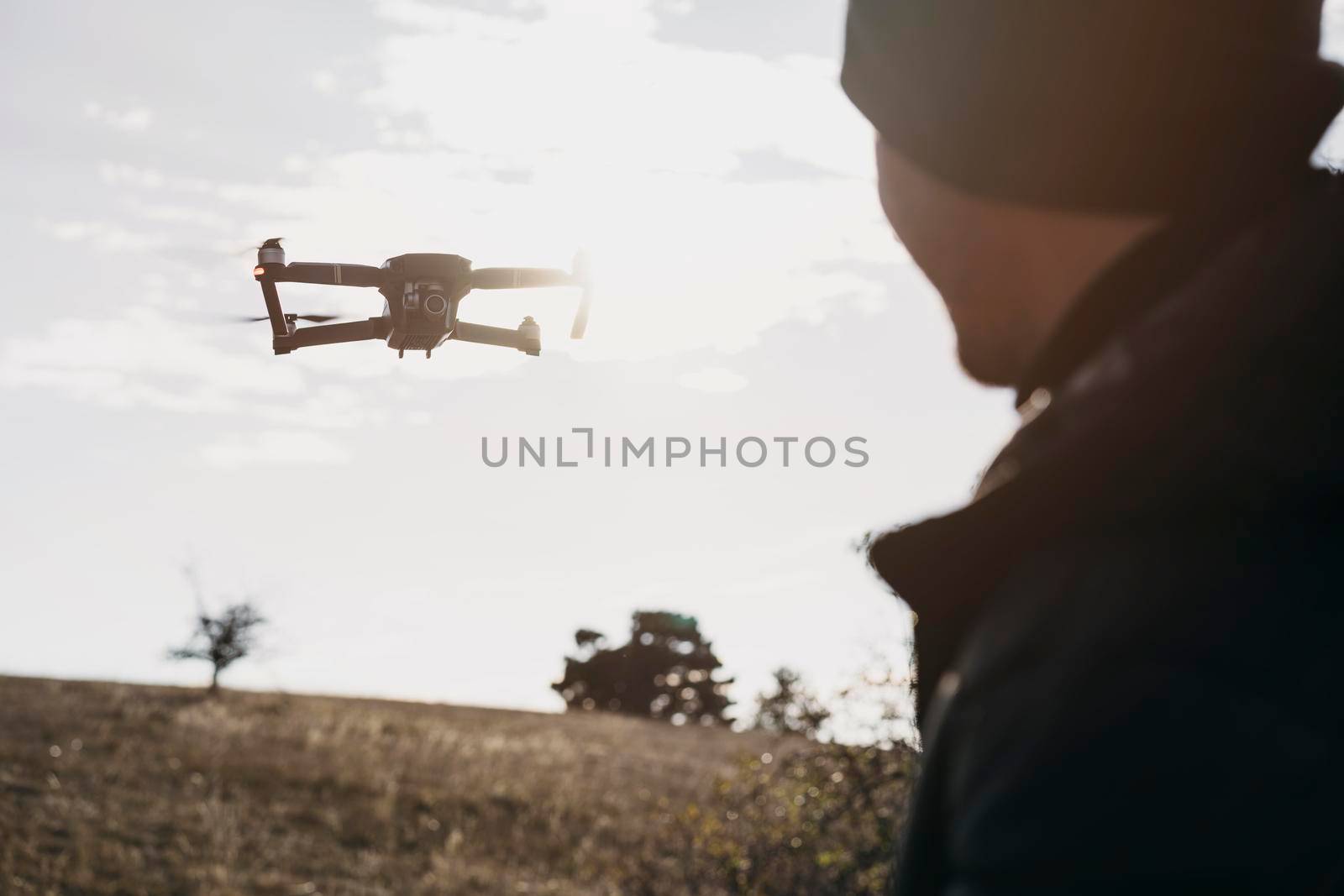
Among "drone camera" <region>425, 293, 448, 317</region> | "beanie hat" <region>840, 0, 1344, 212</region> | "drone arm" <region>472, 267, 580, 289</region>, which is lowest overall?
"beanie hat" <region>840, 0, 1344, 212</region>

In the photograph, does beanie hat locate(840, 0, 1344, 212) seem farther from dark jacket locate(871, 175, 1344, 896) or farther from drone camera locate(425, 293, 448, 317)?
drone camera locate(425, 293, 448, 317)

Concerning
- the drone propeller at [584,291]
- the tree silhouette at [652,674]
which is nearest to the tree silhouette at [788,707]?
the drone propeller at [584,291]

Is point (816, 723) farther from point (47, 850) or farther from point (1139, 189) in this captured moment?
point (47, 850)

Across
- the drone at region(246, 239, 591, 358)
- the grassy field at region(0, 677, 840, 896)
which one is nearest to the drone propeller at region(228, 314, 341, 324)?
the drone at region(246, 239, 591, 358)

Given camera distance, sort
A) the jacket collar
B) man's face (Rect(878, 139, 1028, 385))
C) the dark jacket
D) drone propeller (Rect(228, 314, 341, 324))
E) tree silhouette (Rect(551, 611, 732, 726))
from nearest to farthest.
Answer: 1. the dark jacket
2. the jacket collar
3. man's face (Rect(878, 139, 1028, 385))
4. drone propeller (Rect(228, 314, 341, 324))
5. tree silhouette (Rect(551, 611, 732, 726))

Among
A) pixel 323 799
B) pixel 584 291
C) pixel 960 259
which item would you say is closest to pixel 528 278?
pixel 584 291

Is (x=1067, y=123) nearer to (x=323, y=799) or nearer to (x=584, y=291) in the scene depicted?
(x=584, y=291)
